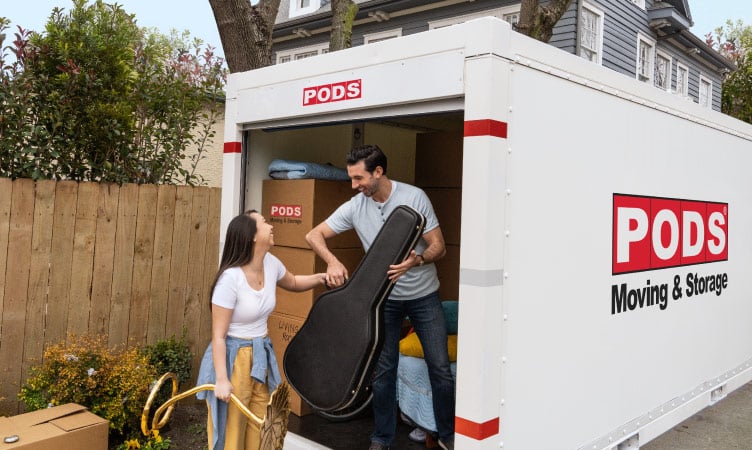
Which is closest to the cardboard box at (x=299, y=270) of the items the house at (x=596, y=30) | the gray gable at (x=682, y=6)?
the house at (x=596, y=30)

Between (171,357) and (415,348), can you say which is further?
(171,357)

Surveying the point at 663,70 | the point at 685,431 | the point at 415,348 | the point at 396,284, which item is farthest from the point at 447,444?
the point at 663,70

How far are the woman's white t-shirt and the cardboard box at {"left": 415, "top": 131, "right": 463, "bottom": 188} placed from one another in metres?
2.15

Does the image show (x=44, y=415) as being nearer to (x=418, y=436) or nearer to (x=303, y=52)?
(x=418, y=436)

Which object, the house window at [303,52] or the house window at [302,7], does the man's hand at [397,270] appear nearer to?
the house window at [303,52]

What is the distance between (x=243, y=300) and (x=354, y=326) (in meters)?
0.54

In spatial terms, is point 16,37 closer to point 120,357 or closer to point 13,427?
point 120,357

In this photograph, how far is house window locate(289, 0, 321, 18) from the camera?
1522 centimetres

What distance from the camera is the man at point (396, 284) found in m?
3.21

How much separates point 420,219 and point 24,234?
2593 mm

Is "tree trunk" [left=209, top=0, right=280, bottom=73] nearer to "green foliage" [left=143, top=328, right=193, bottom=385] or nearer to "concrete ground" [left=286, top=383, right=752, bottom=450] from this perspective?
"green foliage" [left=143, top=328, right=193, bottom=385]

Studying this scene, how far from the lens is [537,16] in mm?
5984

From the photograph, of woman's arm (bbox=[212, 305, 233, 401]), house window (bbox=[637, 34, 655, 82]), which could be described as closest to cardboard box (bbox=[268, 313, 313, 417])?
woman's arm (bbox=[212, 305, 233, 401])

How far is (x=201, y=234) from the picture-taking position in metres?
4.84
